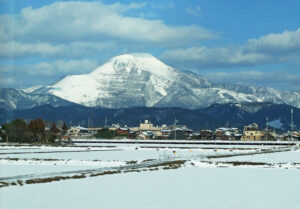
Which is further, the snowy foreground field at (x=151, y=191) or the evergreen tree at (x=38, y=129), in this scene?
the evergreen tree at (x=38, y=129)

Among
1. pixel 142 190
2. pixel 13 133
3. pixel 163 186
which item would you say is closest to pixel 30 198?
pixel 142 190

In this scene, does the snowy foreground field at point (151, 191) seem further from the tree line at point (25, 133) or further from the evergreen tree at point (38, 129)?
the evergreen tree at point (38, 129)

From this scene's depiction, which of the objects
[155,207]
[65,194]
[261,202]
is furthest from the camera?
[65,194]

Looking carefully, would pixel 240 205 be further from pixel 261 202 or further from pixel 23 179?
pixel 23 179

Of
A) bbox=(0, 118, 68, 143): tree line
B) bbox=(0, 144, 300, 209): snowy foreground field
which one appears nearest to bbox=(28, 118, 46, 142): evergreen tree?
bbox=(0, 118, 68, 143): tree line

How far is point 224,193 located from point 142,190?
16.0 feet

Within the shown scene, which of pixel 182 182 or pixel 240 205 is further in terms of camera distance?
pixel 182 182

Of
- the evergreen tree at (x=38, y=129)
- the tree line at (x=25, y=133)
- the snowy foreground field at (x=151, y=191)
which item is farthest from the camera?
the evergreen tree at (x=38, y=129)

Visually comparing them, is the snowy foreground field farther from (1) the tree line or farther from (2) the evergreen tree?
(2) the evergreen tree

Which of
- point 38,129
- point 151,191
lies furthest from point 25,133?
point 151,191

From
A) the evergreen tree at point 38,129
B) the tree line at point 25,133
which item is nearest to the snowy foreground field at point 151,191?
the tree line at point 25,133

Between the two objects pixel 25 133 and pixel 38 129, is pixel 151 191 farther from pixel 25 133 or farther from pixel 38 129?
pixel 38 129

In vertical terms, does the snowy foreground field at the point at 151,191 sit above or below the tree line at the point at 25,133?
below

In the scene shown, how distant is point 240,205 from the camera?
2448 cm
